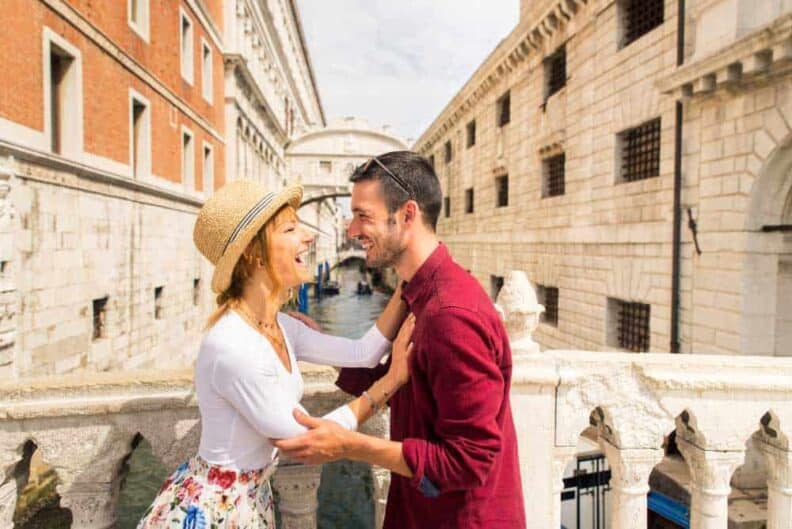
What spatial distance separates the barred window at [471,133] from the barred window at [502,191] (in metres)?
3.87

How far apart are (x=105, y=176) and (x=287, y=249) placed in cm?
949

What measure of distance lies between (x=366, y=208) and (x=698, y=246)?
7.83m

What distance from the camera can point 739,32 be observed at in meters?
7.00

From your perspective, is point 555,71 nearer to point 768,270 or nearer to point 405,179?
point 768,270

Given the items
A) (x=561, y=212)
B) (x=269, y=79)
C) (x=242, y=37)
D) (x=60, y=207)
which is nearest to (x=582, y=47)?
(x=561, y=212)

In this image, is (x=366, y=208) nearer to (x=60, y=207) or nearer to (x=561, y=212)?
(x=60, y=207)

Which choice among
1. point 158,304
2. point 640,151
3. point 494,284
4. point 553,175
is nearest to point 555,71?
point 553,175

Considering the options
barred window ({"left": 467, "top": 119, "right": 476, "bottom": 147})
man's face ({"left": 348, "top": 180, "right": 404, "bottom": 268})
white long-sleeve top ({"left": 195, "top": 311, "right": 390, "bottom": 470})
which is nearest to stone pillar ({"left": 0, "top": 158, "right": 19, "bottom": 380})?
white long-sleeve top ({"left": 195, "top": 311, "right": 390, "bottom": 470})

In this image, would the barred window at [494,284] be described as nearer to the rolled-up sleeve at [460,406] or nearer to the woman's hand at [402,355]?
the woman's hand at [402,355]

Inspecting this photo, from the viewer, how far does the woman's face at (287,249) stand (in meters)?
1.75

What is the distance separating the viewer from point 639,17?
9.91 metres

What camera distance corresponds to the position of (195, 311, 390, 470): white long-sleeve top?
1.50 m

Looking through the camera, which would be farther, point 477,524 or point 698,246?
point 698,246

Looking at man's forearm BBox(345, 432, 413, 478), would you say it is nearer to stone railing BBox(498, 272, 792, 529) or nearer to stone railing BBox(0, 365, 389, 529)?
stone railing BBox(0, 365, 389, 529)
